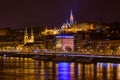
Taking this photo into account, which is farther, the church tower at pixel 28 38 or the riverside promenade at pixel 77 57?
the church tower at pixel 28 38

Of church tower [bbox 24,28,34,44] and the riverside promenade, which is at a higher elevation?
church tower [bbox 24,28,34,44]

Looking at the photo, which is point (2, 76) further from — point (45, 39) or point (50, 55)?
point (45, 39)

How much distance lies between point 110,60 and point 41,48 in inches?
832

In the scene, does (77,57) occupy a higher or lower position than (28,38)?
lower

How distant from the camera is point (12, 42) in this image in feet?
290

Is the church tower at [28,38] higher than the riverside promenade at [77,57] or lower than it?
higher

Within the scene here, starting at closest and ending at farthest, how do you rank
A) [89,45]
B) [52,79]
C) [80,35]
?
[52,79], [89,45], [80,35]

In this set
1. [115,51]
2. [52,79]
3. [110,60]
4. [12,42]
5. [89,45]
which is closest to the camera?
[52,79]

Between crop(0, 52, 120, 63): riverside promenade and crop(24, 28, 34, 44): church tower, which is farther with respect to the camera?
crop(24, 28, 34, 44): church tower

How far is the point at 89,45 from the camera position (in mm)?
73688

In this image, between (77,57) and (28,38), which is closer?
(77,57)

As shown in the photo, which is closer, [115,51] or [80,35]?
[115,51]

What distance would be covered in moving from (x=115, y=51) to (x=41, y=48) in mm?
15729

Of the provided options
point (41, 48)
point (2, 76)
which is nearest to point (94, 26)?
point (41, 48)
